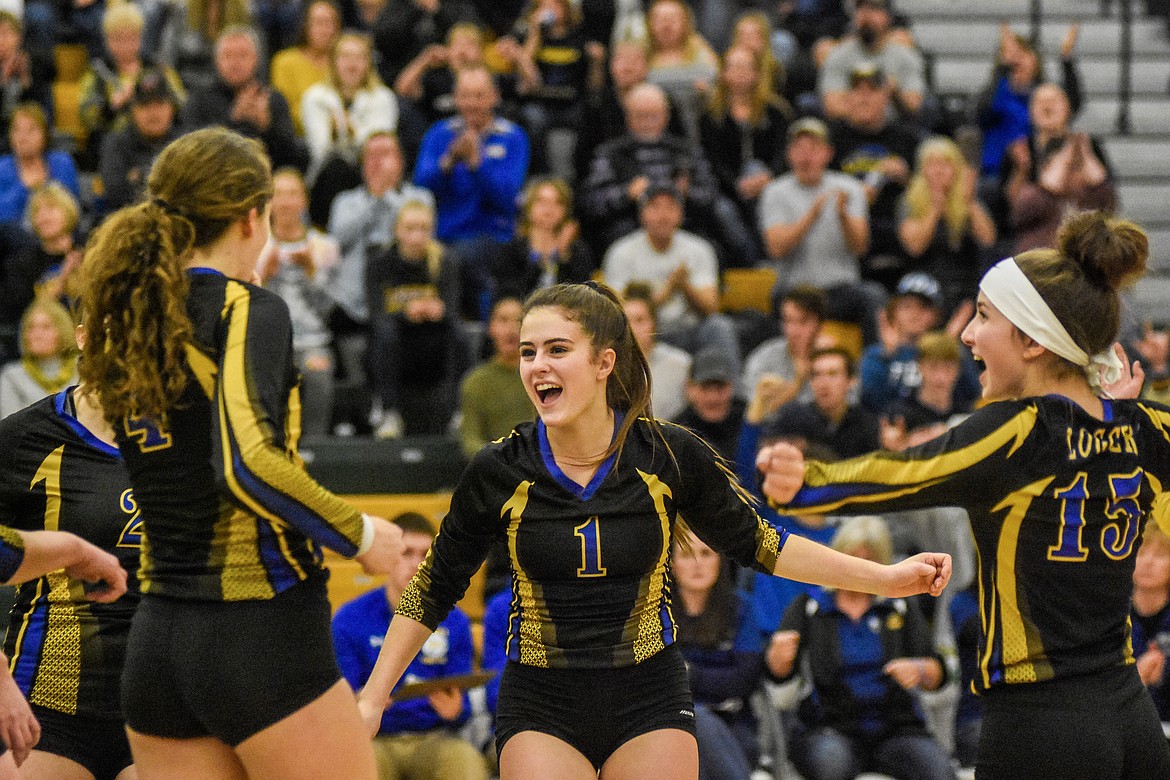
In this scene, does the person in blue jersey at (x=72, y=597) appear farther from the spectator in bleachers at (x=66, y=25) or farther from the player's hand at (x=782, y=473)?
the spectator in bleachers at (x=66, y=25)

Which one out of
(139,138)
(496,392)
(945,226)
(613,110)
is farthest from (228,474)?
(613,110)

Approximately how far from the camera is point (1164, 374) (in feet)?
30.7

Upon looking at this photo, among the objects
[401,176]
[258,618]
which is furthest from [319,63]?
[258,618]

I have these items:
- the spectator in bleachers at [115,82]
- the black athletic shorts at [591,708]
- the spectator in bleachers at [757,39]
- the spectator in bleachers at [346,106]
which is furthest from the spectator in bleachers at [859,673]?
the spectator in bleachers at [115,82]

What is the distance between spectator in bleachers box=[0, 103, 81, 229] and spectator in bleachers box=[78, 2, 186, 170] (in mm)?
536

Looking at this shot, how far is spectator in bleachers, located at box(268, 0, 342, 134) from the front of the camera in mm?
11195

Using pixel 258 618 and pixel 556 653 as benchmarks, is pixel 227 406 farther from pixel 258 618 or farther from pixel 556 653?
pixel 556 653

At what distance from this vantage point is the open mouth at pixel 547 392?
13.2ft

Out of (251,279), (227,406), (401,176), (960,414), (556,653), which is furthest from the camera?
(401,176)

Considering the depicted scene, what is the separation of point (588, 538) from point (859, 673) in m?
3.47

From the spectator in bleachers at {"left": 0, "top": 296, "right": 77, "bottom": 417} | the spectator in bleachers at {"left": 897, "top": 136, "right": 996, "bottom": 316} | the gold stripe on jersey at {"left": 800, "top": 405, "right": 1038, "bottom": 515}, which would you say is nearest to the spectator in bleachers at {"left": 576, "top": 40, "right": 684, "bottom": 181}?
the spectator in bleachers at {"left": 897, "top": 136, "right": 996, "bottom": 316}

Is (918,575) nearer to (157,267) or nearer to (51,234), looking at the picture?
(157,267)

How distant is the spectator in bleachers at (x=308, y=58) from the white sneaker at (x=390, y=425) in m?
2.87

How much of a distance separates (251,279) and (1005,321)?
1919 millimetres
